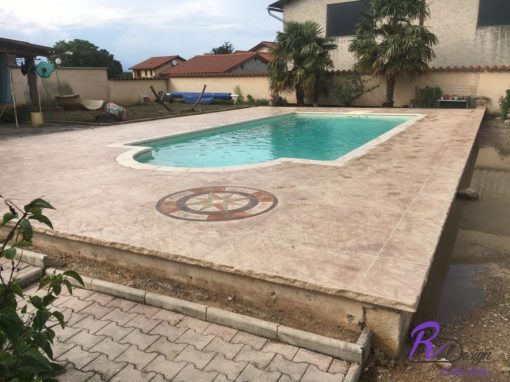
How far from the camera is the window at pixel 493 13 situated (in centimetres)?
1800

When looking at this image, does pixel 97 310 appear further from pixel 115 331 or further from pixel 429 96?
pixel 429 96

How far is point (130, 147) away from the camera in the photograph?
31.2ft

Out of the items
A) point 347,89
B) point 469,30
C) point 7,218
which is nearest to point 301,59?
point 347,89

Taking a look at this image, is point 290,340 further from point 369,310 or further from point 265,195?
point 265,195

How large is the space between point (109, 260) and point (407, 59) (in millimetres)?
16047

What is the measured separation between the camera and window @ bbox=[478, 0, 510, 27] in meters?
18.0

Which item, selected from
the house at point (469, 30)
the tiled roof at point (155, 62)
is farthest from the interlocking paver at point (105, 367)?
the tiled roof at point (155, 62)

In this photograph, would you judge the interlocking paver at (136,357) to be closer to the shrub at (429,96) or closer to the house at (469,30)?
the shrub at (429,96)

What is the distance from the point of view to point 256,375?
2500mm

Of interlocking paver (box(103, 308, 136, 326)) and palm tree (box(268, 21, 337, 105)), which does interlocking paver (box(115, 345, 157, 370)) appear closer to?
interlocking paver (box(103, 308, 136, 326))

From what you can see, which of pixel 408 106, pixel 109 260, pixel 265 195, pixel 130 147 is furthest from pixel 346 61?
pixel 109 260

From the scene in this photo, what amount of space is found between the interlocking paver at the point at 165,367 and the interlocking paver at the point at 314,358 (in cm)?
71

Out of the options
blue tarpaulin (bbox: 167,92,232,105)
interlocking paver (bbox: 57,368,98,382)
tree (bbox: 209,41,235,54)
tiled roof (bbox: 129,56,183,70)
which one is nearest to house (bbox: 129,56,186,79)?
tiled roof (bbox: 129,56,183,70)

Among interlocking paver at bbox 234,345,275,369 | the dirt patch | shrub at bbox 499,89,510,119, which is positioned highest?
shrub at bbox 499,89,510,119
